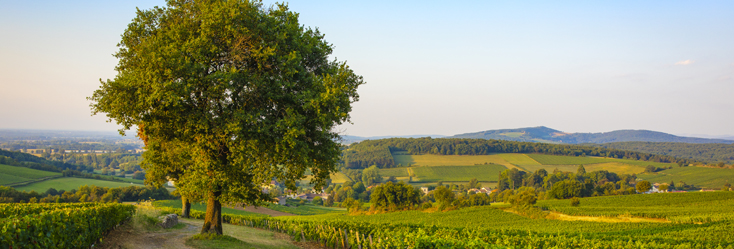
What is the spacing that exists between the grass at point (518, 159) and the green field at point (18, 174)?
523ft

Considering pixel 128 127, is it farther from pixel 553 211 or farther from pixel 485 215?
pixel 553 211

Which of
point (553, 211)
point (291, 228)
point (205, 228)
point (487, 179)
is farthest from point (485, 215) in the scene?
point (487, 179)

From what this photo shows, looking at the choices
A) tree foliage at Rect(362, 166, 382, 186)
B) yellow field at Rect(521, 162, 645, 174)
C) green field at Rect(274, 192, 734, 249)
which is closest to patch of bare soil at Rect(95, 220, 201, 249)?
green field at Rect(274, 192, 734, 249)

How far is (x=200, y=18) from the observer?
1514cm

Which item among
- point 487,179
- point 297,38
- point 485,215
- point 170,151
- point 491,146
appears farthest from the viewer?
point 491,146

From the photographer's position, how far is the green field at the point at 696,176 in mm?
108688

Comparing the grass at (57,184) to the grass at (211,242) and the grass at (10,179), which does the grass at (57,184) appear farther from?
the grass at (211,242)

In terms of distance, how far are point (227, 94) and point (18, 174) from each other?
94.3m

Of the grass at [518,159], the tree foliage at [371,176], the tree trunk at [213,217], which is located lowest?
the tree foliage at [371,176]

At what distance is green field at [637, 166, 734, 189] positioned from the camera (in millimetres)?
Result: 108688

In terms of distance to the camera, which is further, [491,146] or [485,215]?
[491,146]

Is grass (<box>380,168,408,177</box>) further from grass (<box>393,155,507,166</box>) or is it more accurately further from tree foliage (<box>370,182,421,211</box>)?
tree foliage (<box>370,182,421,211</box>)

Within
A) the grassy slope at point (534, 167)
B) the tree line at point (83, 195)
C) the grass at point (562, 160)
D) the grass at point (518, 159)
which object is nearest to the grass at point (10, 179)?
the tree line at point (83, 195)

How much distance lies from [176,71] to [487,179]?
13794cm
